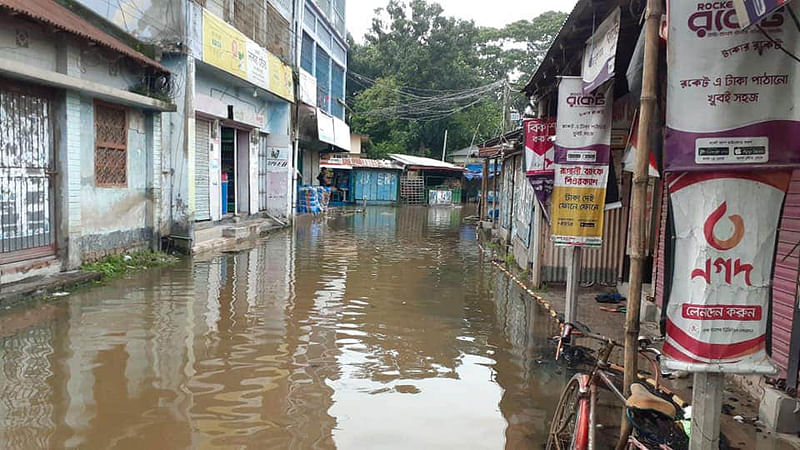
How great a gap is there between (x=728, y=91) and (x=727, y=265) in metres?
0.83

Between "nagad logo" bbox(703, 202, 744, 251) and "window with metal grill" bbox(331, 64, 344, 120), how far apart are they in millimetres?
30232

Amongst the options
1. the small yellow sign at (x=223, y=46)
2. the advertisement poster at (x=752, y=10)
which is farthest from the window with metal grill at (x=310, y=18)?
the advertisement poster at (x=752, y=10)

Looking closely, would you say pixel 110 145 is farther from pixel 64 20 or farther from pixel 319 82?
pixel 319 82

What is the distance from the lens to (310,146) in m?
27.4

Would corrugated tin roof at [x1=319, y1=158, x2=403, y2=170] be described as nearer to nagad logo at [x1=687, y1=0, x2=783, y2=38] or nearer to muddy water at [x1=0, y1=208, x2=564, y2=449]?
muddy water at [x1=0, y1=208, x2=564, y2=449]

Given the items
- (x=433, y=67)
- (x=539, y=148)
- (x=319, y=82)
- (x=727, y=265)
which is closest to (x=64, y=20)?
(x=539, y=148)

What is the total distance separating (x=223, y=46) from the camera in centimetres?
1381

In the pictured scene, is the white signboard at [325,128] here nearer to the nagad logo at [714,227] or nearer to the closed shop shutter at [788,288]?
the closed shop shutter at [788,288]

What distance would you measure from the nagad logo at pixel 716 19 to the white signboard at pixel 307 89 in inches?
759

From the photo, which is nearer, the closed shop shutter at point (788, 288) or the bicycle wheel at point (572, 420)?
the bicycle wheel at point (572, 420)

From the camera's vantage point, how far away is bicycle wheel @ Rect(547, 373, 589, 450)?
3.36 m

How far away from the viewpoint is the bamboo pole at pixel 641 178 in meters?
3.14

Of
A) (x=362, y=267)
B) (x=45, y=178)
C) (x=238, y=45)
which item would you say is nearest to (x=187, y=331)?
(x=45, y=178)

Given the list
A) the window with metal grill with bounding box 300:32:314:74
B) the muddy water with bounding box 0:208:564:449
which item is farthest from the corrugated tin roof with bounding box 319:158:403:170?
the muddy water with bounding box 0:208:564:449
